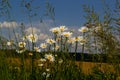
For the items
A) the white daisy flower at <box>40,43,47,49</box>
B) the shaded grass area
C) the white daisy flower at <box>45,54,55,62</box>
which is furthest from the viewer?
the white daisy flower at <box>40,43,47,49</box>

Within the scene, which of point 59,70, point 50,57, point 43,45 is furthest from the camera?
point 43,45

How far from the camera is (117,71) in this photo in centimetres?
375

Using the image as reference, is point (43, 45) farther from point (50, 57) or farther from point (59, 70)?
point (59, 70)

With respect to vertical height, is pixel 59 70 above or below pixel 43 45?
below

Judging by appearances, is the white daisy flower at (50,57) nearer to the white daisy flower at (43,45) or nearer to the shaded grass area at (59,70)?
the shaded grass area at (59,70)

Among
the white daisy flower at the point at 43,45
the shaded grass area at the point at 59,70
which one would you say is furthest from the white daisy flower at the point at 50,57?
the white daisy flower at the point at 43,45

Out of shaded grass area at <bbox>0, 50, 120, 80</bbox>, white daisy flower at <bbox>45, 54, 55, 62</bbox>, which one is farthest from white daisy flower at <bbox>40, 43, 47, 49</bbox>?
white daisy flower at <bbox>45, 54, 55, 62</bbox>

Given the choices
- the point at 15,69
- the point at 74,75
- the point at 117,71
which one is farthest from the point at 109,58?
the point at 15,69

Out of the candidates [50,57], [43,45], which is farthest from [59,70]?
[43,45]

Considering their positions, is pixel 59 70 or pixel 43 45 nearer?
pixel 59 70

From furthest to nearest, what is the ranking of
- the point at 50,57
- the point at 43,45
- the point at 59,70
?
the point at 43,45 < the point at 50,57 < the point at 59,70

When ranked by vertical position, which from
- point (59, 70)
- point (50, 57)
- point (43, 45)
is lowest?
point (59, 70)

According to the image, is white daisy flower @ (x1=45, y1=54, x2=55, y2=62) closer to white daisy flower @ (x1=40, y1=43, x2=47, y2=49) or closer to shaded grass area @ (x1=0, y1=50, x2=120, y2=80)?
shaded grass area @ (x1=0, y1=50, x2=120, y2=80)

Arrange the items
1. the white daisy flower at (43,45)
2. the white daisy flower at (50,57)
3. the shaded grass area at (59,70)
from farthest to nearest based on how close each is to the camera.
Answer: the white daisy flower at (43,45) < the white daisy flower at (50,57) < the shaded grass area at (59,70)
